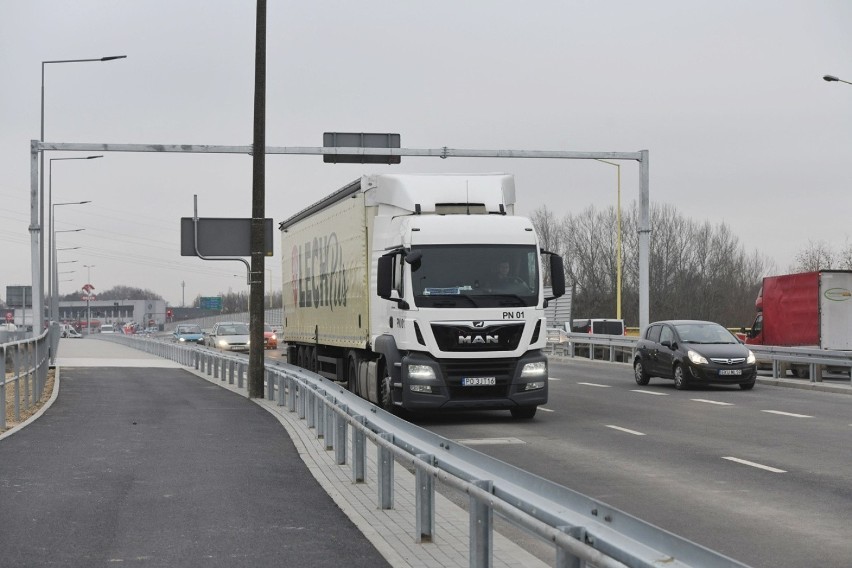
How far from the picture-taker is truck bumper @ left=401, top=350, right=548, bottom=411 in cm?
1794

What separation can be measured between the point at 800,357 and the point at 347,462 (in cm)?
1821

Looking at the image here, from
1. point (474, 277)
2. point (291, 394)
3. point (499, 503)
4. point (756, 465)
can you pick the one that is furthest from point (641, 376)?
point (499, 503)

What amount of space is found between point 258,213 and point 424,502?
1631 cm

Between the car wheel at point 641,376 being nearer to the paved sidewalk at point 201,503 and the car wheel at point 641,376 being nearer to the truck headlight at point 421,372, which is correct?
the truck headlight at point 421,372

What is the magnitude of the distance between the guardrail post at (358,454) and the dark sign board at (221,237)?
1270 centimetres

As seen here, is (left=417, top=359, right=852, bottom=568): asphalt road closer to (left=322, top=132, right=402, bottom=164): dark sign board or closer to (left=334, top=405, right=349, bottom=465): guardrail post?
(left=334, top=405, right=349, bottom=465): guardrail post

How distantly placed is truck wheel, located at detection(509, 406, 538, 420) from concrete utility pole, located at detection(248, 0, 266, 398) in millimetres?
6059

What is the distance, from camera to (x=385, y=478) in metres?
9.72

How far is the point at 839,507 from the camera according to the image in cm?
1032

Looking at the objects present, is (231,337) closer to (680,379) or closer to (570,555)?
(680,379)

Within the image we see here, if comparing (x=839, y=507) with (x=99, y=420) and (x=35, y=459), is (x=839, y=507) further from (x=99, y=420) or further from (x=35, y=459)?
(x=99, y=420)

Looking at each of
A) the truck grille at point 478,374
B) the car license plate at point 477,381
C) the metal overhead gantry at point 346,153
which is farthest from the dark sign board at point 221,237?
the car license plate at point 477,381

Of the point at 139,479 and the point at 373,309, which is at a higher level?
the point at 373,309

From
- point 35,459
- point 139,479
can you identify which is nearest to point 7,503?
point 139,479
